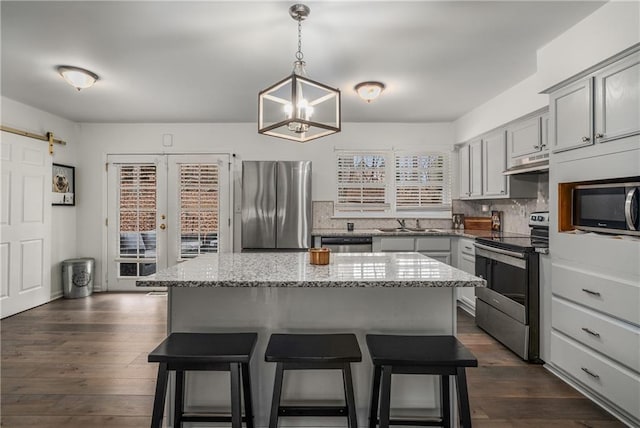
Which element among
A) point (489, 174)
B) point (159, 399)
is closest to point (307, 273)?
point (159, 399)

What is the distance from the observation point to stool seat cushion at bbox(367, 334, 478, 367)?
4.60ft

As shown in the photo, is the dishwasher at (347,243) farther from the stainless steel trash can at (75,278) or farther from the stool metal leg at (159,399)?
the stainless steel trash can at (75,278)

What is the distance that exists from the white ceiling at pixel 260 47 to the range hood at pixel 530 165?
766 millimetres

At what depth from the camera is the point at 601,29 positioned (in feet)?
7.09

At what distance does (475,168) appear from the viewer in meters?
4.46

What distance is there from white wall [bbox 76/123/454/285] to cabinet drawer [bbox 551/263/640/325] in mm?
3018

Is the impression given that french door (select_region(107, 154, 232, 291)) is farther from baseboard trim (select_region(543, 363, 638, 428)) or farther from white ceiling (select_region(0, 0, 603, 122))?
Result: baseboard trim (select_region(543, 363, 638, 428))

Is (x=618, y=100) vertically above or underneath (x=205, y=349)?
above

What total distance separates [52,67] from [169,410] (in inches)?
120

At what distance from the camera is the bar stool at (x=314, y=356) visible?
4.74ft

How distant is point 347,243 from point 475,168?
1869mm

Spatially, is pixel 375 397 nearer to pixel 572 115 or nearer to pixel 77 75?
pixel 572 115

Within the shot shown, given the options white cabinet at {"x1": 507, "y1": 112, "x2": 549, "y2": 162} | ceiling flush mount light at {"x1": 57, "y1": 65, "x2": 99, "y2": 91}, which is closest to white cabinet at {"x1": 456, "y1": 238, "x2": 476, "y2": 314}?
white cabinet at {"x1": 507, "y1": 112, "x2": 549, "y2": 162}

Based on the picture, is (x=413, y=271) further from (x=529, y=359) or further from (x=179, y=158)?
(x=179, y=158)
